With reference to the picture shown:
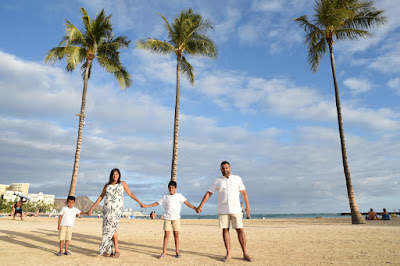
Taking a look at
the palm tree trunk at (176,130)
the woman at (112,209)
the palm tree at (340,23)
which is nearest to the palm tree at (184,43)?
the palm tree trunk at (176,130)

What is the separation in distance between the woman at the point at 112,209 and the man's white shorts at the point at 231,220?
2.43 meters

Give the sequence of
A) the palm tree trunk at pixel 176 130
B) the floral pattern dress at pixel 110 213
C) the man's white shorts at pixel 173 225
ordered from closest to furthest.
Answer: the floral pattern dress at pixel 110 213 < the man's white shorts at pixel 173 225 < the palm tree trunk at pixel 176 130

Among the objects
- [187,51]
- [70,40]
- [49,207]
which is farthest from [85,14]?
[49,207]

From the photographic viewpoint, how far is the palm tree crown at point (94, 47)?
21.2 metres

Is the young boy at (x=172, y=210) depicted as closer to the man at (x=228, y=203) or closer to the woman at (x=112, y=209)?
the man at (x=228, y=203)

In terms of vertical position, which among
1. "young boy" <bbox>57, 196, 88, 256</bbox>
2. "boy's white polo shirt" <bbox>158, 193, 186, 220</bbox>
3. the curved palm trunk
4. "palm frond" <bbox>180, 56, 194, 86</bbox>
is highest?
"palm frond" <bbox>180, 56, 194, 86</bbox>

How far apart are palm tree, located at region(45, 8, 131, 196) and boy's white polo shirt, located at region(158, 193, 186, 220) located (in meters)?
15.1

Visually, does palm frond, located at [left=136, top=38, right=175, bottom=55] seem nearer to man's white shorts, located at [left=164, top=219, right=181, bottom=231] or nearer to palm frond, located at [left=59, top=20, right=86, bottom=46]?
palm frond, located at [left=59, top=20, right=86, bottom=46]

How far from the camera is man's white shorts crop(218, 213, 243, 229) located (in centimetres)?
606

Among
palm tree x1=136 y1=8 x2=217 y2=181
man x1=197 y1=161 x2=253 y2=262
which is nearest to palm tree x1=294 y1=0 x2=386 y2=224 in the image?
palm tree x1=136 y1=8 x2=217 y2=181

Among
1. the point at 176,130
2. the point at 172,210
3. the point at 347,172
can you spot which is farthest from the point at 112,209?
the point at 347,172

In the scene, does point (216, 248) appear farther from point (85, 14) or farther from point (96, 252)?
point (85, 14)

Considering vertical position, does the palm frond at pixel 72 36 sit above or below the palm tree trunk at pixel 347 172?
above

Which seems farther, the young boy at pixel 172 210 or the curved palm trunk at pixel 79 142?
the curved palm trunk at pixel 79 142
